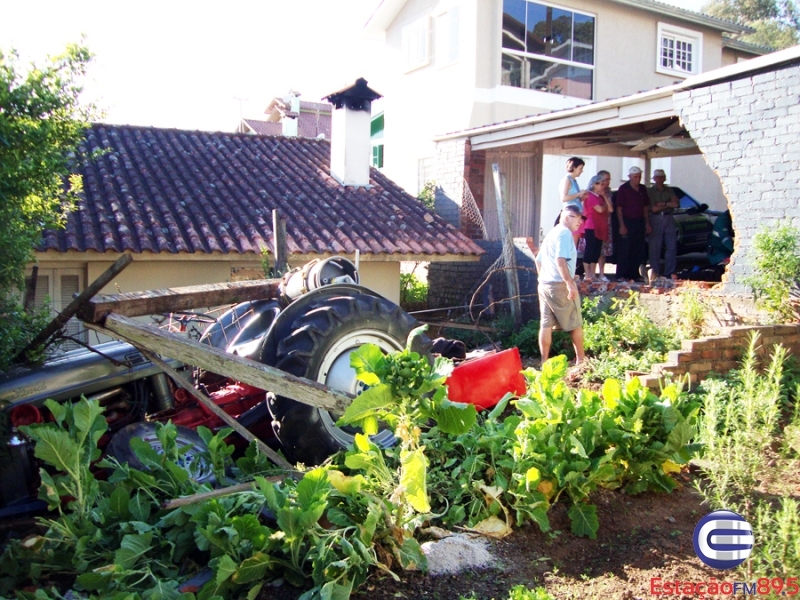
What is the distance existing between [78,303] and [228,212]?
751cm

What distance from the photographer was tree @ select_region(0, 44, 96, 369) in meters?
3.79

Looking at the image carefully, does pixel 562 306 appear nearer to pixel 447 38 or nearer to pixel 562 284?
pixel 562 284

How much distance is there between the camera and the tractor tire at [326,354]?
4.39m

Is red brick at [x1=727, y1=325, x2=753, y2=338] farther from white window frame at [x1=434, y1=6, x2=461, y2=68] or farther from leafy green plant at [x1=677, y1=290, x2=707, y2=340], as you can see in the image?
white window frame at [x1=434, y1=6, x2=461, y2=68]

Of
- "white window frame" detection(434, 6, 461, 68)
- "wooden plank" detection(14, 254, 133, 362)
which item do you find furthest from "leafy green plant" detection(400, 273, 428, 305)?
"wooden plank" detection(14, 254, 133, 362)

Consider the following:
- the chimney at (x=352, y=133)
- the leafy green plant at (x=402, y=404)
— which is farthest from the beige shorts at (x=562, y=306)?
the chimney at (x=352, y=133)

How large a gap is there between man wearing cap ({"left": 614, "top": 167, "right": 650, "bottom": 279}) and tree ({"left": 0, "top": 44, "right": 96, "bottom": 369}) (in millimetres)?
7683

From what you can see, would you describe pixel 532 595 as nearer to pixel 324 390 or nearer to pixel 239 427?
pixel 324 390

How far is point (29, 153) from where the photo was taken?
3.93m

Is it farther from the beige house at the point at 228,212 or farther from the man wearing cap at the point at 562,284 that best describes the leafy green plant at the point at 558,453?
the beige house at the point at 228,212

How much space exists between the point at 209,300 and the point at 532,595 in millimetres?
2788

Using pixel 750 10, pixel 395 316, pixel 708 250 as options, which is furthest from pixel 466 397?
pixel 750 10

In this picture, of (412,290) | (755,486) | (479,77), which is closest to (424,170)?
(479,77)

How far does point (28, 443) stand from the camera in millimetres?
3955
